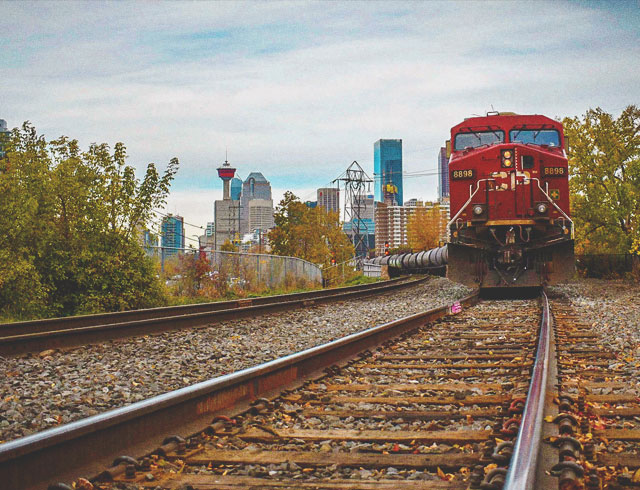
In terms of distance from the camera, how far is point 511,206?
13805 millimetres

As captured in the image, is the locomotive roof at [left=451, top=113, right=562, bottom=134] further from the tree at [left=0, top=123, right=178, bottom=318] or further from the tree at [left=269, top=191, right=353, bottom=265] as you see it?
the tree at [left=269, top=191, right=353, bottom=265]

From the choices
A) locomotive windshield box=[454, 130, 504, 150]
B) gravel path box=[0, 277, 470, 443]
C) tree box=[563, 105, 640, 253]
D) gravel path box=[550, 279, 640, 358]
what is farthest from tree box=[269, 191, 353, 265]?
gravel path box=[0, 277, 470, 443]

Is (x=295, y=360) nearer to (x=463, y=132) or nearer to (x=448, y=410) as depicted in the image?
(x=448, y=410)

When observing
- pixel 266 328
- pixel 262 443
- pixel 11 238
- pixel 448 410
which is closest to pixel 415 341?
pixel 266 328

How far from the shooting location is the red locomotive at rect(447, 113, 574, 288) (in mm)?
13711

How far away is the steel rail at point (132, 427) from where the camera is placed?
2.50 metres

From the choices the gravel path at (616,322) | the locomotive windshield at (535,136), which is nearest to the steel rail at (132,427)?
the gravel path at (616,322)

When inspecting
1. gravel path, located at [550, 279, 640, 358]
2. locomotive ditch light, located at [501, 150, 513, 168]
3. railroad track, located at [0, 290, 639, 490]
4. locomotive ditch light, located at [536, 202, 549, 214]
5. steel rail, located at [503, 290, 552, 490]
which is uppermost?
locomotive ditch light, located at [501, 150, 513, 168]

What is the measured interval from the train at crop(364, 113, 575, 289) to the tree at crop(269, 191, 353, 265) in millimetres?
37758

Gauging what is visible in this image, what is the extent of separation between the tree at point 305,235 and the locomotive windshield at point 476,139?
37219 mm

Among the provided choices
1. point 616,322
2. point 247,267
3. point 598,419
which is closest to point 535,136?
point 616,322

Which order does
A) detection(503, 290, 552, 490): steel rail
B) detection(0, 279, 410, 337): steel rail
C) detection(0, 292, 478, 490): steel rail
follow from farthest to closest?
detection(0, 279, 410, 337): steel rail → detection(0, 292, 478, 490): steel rail → detection(503, 290, 552, 490): steel rail

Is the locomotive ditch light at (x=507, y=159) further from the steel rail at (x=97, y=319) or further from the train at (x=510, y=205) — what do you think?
the steel rail at (x=97, y=319)

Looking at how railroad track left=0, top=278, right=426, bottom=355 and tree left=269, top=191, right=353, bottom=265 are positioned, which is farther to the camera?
tree left=269, top=191, right=353, bottom=265
